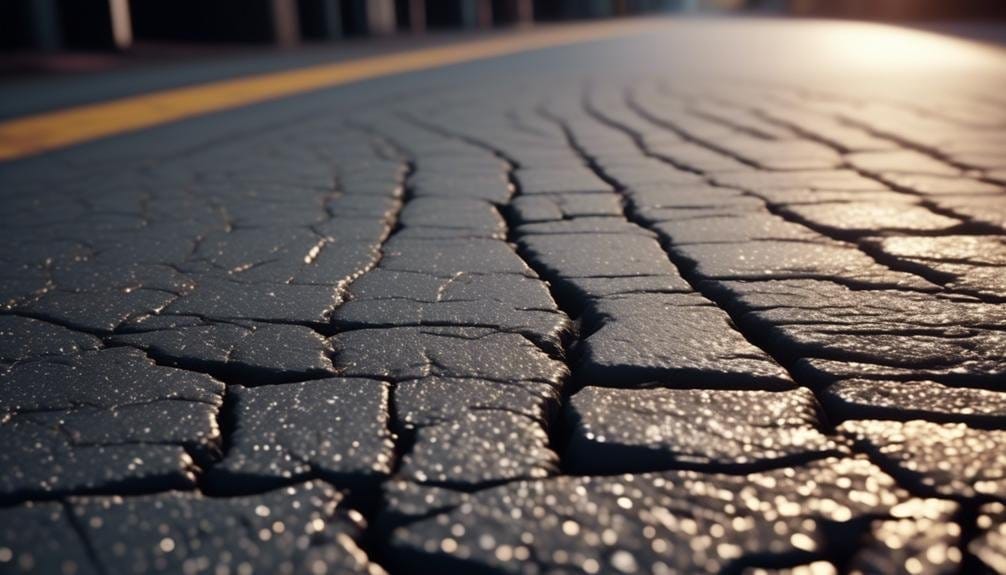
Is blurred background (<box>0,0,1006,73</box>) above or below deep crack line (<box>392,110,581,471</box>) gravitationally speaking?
above

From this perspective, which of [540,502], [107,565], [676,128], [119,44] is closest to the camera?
[107,565]

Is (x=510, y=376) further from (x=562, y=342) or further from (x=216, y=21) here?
(x=216, y=21)

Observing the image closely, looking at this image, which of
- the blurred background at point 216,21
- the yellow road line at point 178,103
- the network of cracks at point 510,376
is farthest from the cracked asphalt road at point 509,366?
the blurred background at point 216,21

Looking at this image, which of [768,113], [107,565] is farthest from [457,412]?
[768,113]

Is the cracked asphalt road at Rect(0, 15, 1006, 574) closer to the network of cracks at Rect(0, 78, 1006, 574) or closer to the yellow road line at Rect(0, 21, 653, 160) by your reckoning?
the network of cracks at Rect(0, 78, 1006, 574)

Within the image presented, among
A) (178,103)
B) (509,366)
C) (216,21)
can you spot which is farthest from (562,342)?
(216,21)

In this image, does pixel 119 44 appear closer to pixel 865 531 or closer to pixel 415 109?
pixel 415 109

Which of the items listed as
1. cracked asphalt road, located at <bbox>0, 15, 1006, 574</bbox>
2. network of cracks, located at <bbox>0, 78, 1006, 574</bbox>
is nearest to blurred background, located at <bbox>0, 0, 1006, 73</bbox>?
cracked asphalt road, located at <bbox>0, 15, 1006, 574</bbox>
